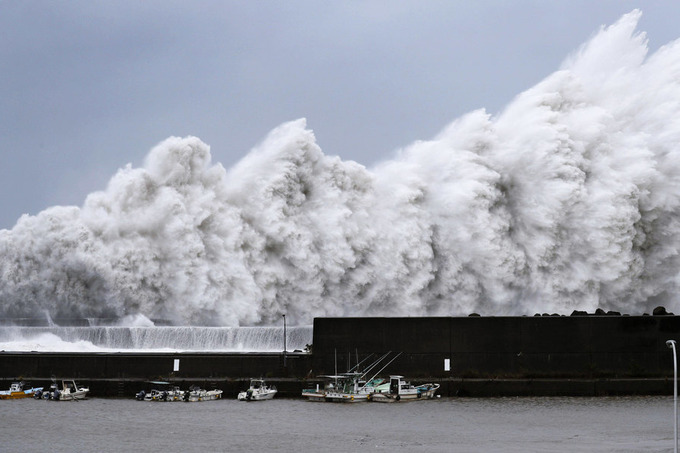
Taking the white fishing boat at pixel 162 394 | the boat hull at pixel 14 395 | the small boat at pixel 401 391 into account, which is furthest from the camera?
the boat hull at pixel 14 395

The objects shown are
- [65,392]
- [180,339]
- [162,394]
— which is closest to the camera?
[65,392]

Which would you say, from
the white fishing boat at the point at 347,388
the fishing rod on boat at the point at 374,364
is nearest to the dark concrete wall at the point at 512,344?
the fishing rod on boat at the point at 374,364

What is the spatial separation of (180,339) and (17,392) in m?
7.06

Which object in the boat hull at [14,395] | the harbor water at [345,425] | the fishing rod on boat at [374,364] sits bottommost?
the harbor water at [345,425]

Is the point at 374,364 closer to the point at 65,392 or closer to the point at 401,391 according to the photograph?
the point at 401,391

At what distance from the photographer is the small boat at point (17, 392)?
3647cm

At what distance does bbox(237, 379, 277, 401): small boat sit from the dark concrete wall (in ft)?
6.95

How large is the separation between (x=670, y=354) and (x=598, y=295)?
15.6 m

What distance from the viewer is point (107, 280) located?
159ft

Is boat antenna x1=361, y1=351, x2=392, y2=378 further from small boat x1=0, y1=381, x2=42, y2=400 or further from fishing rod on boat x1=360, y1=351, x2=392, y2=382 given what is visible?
small boat x1=0, y1=381, x2=42, y2=400

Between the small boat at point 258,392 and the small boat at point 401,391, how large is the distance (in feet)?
11.2

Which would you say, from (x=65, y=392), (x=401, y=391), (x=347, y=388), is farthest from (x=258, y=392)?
(x=65, y=392)

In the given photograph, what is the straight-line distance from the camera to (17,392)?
3659 centimetres

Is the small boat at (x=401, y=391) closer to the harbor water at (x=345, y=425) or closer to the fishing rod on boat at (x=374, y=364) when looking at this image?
the harbor water at (x=345, y=425)
